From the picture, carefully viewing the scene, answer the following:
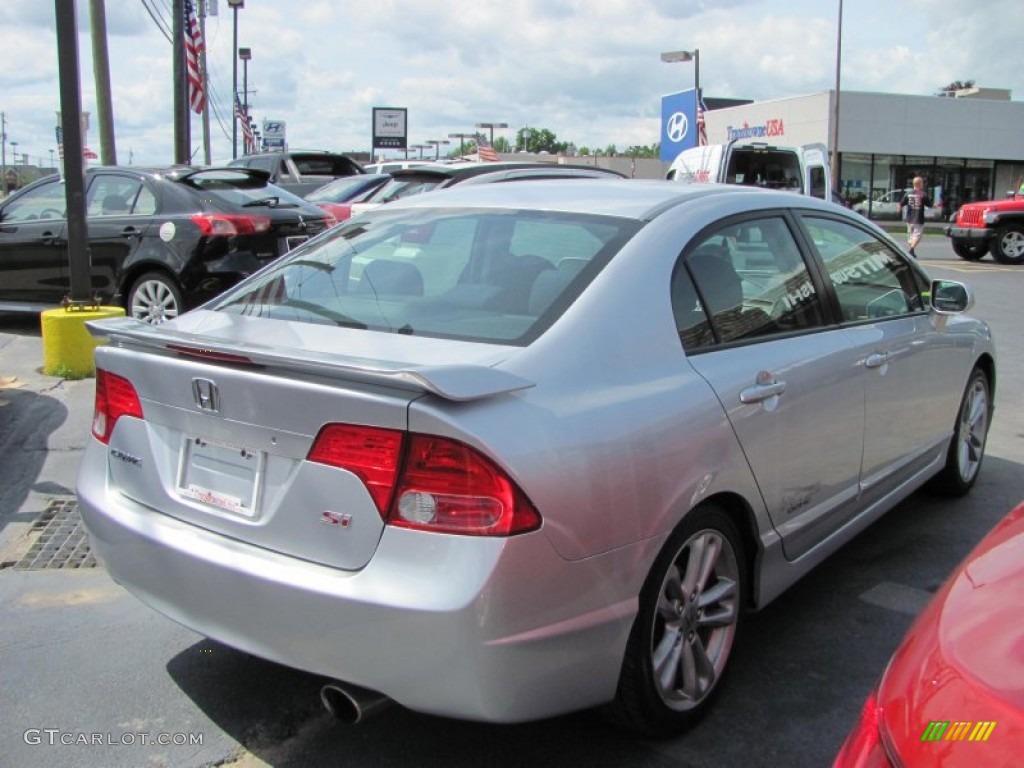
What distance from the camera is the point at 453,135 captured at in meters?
82.2

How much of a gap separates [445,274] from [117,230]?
6194mm

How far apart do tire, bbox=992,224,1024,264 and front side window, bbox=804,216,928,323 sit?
17.4m

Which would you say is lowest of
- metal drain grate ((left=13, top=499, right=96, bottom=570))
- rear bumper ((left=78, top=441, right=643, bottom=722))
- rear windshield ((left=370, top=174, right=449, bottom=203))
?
metal drain grate ((left=13, top=499, right=96, bottom=570))

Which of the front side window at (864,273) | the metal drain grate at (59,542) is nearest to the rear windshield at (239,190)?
the metal drain grate at (59,542)

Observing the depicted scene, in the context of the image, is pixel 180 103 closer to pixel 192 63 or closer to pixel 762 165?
pixel 192 63

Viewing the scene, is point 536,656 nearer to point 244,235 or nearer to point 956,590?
point 956,590

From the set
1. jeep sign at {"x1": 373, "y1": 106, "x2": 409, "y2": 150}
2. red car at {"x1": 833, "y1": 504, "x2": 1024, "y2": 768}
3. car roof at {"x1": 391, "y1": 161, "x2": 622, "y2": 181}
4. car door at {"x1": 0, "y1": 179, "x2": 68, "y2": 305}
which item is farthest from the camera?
jeep sign at {"x1": 373, "y1": 106, "x2": 409, "y2": 150}

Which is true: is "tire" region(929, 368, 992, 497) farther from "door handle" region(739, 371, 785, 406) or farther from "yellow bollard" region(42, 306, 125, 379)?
"yellow bollard" region(42, 306, 125, 379)

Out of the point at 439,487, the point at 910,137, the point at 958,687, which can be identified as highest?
the point at 910,137

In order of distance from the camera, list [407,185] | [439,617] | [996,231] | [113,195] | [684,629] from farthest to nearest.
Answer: [996,231]
[407,185]
[113,195]
[684,629]
[439,617]

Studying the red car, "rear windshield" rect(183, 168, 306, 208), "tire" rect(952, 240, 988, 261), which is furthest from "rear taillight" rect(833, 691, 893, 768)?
"tire" rect(952, 240, 988, 261)

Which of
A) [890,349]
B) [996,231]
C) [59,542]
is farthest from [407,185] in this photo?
[996,231]

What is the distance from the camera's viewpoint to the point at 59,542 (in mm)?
4438

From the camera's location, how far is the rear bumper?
2209 mm
